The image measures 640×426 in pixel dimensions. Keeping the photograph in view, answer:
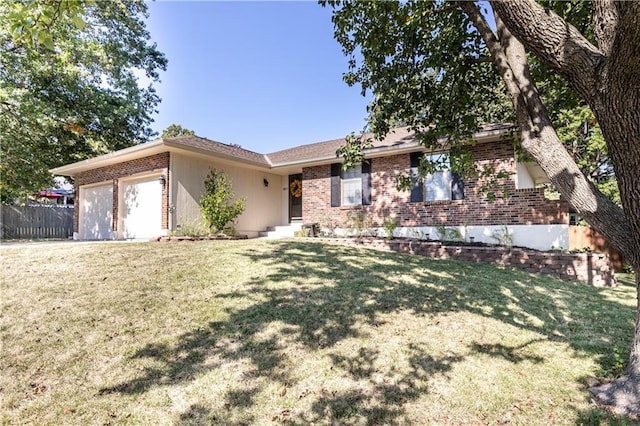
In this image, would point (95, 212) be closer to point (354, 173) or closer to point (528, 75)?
point (354, 173)

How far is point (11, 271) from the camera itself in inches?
222

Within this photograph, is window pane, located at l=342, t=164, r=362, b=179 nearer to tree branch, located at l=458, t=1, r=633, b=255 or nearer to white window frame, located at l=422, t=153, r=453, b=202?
white window frame, located at l=422, t=153, r=453, b=202

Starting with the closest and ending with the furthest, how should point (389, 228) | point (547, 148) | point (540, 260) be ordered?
point (547, 148)
point (540, 260)
point (389, 228)

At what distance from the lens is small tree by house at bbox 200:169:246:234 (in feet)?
34.8

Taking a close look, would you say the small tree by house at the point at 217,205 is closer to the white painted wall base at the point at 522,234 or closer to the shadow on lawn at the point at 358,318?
the shadow on lawn at the point at 358,318

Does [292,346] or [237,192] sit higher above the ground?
[237,192]

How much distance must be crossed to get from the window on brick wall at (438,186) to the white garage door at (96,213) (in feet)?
37.3

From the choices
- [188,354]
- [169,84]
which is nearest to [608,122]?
[188,354]

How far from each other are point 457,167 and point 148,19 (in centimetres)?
1852

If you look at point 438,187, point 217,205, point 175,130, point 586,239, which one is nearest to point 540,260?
point 586,239

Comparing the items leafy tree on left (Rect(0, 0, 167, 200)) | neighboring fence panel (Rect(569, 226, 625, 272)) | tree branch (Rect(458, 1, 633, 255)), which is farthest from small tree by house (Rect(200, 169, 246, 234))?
neighboring fence panel (Rect(569, 226, 625, 272))

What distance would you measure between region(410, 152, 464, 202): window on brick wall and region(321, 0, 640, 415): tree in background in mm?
3597

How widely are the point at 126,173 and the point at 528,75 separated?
12.7 metres

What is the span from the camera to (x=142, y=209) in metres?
11.8
